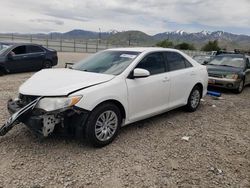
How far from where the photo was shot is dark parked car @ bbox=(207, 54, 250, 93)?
920 cm

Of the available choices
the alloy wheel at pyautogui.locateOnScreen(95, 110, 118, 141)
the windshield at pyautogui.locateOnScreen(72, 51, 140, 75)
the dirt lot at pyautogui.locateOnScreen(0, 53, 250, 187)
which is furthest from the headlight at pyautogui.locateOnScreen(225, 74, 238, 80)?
the alloy wheel at pyautogui.locateOnScreen(95, 110, 118, 141)

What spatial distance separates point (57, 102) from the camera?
12.0 ft

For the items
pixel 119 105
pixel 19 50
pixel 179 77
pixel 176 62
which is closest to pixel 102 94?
pixel 119 105

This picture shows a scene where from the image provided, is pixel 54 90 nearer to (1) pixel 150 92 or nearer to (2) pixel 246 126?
(1) pixel 150 92

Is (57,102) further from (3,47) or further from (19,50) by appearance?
(3,47)

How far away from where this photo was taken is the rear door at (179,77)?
5447 millimetres

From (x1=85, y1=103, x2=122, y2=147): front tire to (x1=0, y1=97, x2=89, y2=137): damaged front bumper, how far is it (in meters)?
0.13

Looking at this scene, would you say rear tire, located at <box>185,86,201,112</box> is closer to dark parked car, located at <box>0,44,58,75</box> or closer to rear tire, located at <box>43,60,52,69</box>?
dark parked car, located at <box>0,44,58,75</box>

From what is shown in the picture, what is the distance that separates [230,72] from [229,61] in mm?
1277

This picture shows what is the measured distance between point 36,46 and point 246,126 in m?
9.81

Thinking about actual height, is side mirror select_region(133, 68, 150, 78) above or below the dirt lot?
above

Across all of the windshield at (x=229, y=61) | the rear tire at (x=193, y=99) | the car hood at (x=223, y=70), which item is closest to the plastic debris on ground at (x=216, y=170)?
the rear tire at (x=193, y=99)

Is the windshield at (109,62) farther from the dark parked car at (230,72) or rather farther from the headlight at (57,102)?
the dark parked car at (230,72)

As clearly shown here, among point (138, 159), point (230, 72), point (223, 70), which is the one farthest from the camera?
point (223, 70)
